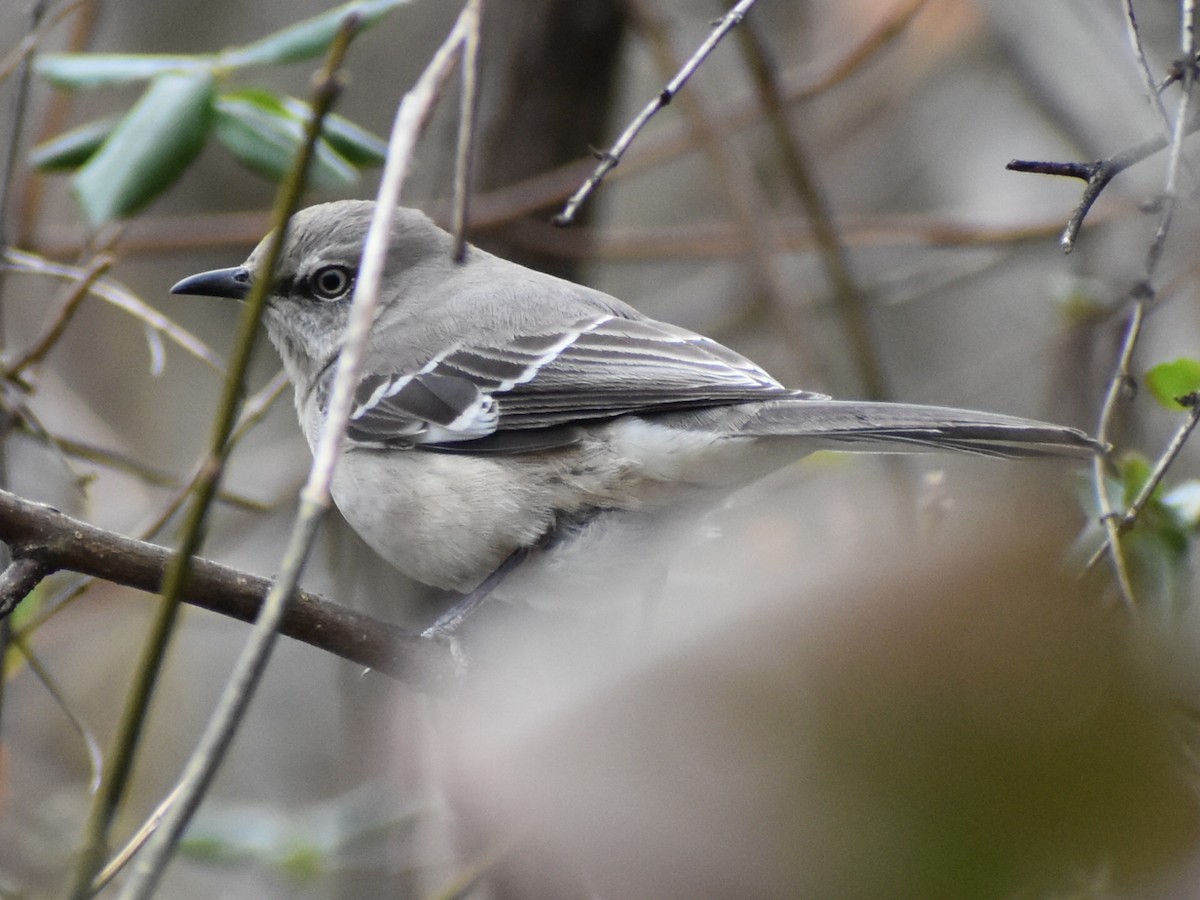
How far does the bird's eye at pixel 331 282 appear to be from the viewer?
3641mm

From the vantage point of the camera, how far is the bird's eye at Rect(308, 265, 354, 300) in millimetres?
3641

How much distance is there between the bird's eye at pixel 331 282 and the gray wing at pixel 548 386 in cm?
34

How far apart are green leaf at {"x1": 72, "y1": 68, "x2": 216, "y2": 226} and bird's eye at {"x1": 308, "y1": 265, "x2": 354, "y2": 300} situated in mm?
911

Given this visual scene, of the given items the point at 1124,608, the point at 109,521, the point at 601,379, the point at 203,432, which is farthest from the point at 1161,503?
the point at 203,432

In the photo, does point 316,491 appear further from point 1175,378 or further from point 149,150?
point 1175,378

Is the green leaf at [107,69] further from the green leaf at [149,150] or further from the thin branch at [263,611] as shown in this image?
the thin branch at [263,611]

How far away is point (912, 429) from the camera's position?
94.6 inches

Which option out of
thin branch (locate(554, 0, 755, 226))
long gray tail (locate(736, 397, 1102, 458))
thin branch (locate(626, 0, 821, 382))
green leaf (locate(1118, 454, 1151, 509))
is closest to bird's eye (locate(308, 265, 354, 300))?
long gray tail (locate(736, 397, 1102, 458))

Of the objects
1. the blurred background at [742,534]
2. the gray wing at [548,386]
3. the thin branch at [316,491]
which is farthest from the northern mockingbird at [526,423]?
the thin branch at [316,491]

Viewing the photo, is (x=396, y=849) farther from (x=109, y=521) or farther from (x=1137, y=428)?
(x=1137, y=428)

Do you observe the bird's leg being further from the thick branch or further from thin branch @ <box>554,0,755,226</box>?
thin branch @ <box>554,0,755,226</box>

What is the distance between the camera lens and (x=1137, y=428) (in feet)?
12.1

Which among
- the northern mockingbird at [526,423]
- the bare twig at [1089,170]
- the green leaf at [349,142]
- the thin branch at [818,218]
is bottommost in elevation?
the bare twig at [1089,170]

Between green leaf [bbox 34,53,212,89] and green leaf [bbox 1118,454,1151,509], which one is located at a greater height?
green leaf [bbox 34,53,212,89]
